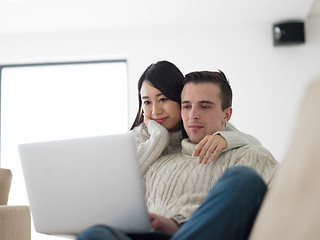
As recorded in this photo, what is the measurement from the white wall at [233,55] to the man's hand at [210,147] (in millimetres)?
3506

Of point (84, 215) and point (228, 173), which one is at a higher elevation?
point (228, 173)

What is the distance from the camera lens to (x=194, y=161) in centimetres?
164

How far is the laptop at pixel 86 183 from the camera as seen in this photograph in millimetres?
1085

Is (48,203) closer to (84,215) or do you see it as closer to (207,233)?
(84,215)

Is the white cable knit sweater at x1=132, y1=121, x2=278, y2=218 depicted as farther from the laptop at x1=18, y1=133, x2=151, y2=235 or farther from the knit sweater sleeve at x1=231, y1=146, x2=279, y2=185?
the laptop at x1=18, y1=133, x2=151, y2=235

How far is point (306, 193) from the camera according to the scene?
2.59 feet

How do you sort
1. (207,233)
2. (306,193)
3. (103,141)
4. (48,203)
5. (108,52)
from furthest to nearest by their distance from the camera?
(108,52), (48,203), (103,141), (207,233), (306,193)

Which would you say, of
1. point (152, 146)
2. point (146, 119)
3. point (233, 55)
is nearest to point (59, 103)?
point (233, 55)

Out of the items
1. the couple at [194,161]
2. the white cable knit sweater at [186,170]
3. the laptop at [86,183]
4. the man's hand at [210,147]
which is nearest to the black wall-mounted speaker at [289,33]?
the couple at [194,161]

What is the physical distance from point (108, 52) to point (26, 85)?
1.12m

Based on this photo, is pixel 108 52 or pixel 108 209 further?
pixel 108 52

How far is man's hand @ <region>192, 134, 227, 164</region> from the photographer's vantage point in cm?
153

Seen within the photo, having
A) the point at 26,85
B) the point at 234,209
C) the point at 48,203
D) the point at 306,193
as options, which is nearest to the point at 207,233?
the point at 234,209

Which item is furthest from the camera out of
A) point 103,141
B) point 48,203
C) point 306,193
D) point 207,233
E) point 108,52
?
point 108,52
